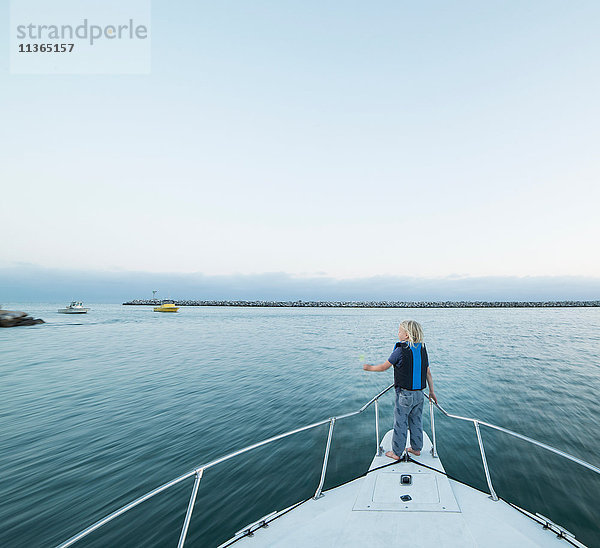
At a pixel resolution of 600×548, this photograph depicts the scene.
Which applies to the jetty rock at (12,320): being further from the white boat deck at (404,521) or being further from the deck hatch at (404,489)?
the deck hatch at (404,489)

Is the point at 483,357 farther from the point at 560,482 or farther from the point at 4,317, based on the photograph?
the point at 4,317

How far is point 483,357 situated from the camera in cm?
1767

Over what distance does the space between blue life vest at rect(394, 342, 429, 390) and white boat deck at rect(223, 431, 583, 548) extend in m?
1.14

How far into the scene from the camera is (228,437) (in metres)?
7.16

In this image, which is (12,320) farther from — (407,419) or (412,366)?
(412,366)

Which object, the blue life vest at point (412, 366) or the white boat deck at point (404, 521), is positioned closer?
→ the white boat deck at point (404, 521)

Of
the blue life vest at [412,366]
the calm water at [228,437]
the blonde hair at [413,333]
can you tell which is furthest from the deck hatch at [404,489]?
the calm water at [228,437]

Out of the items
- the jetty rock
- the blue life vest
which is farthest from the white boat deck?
the jetty rock

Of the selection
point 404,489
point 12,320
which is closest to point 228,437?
point 404,489

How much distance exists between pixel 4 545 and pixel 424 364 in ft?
20.8

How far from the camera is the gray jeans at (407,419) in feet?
14.0

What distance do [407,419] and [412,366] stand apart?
868mm

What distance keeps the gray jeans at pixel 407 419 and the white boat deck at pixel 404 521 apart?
2.28 feet

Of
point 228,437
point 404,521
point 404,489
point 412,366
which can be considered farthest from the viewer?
point 228,437
